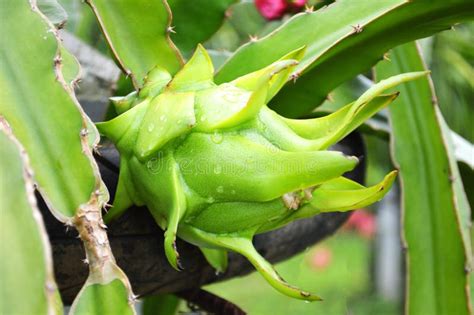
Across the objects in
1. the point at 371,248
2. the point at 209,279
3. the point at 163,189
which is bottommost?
the point at 371,248

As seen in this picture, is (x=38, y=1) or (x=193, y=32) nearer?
(x=38, y=1)

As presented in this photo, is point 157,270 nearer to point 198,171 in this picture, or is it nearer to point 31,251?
point 198,171

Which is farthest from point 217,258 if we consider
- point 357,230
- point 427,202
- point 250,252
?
point 357,230

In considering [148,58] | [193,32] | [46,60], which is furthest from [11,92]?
[193,32]

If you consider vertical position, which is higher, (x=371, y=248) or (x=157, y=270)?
(x=157, y=270)

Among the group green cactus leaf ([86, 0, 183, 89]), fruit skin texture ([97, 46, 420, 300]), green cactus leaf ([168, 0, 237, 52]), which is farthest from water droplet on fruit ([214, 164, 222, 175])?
green cactus leaf ([168, 0, 237, 52])

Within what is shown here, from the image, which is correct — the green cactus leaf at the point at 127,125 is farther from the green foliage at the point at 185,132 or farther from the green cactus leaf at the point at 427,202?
the green cactus leaf at the point at 427,202
